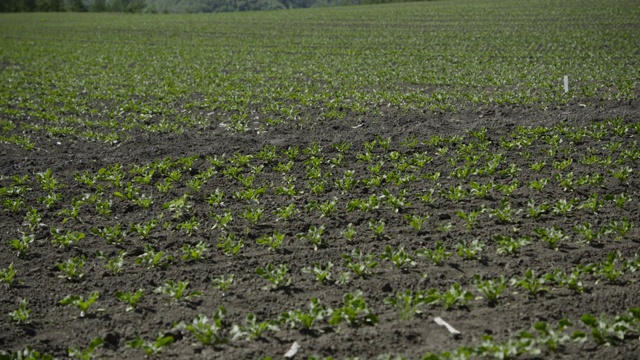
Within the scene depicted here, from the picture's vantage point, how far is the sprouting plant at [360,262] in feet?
20.1

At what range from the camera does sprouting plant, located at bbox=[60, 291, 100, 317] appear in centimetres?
564

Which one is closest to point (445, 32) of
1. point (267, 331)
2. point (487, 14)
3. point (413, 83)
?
point (487, 14)

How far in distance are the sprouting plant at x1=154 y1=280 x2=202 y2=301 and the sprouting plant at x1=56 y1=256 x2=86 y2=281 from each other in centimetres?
109

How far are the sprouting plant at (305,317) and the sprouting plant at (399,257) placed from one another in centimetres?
117

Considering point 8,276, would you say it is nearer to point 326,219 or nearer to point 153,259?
point 153,259

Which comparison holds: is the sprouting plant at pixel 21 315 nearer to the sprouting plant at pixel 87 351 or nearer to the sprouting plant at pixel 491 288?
the sprouting plant at pixel 87 351

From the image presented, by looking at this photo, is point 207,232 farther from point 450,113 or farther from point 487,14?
point 487,14

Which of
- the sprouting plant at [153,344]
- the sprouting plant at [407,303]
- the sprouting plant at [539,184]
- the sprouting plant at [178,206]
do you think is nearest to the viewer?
the sprouting plant at [153,344]

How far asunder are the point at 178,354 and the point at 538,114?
10.3 meters

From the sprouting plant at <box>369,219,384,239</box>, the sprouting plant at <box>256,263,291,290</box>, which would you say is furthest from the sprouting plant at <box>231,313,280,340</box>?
the sprouting plant at <box>369,219,384,239</box>

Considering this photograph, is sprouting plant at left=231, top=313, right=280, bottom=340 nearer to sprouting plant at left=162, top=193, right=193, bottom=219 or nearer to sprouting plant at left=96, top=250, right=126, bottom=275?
sprouting plant at left=96, top=250, right=126, bottom=275

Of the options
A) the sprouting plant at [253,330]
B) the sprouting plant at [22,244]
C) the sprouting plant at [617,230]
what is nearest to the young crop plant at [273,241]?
Answer: the sprouting plant at [253,330]

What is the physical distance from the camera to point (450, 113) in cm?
1366

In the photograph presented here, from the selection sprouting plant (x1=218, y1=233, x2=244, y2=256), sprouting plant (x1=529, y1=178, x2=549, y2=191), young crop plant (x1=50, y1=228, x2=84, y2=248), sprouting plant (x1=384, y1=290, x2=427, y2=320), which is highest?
sprouting plant (x1=529, y1=178, x2=549, y2=191)
